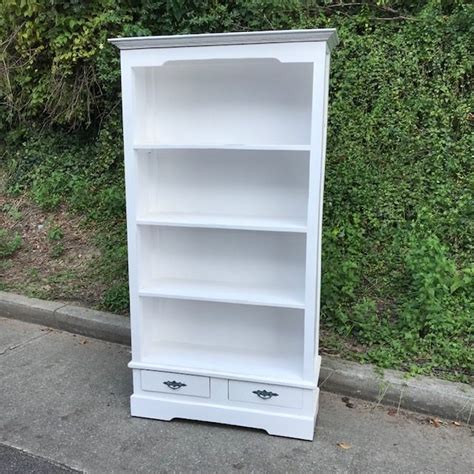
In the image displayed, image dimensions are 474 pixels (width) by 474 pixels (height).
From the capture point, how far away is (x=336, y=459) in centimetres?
252

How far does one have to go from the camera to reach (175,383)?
9.30 feet

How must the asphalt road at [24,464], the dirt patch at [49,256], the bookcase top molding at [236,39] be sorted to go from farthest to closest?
the dirt patch at [49,256], the asphalt road at [24,464], the bookcase top molding at [236,39]

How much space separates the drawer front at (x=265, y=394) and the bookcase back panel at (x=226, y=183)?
975mm

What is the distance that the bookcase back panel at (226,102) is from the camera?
283 centimetres

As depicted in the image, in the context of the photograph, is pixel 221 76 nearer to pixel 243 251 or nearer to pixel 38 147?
pixel 243 251

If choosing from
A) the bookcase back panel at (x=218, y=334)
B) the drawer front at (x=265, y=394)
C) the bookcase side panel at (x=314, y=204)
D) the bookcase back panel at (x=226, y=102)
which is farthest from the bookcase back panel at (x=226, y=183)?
the drawer front at (x=265, y=394)

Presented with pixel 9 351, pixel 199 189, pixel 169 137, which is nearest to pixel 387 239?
pixel 199 189

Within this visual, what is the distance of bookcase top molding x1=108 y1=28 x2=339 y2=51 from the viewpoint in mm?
2320

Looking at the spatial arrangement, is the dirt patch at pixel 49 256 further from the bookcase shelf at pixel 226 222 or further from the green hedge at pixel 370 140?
the bookcase shelf at pixel 226 222

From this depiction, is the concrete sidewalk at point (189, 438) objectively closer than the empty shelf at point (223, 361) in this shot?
Yes

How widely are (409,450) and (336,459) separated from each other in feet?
1.33

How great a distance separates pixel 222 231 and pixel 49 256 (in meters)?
2.69

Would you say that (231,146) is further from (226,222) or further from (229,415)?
(229,415)

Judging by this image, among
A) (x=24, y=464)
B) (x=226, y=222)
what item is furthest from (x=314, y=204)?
(x=24, y=464)
